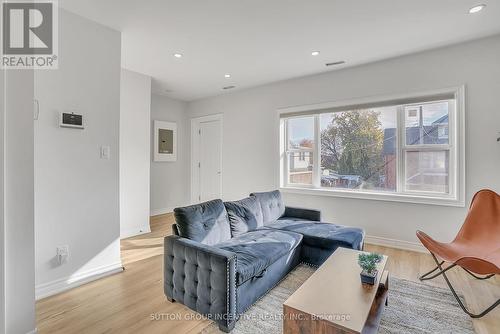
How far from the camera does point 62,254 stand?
2.30 m

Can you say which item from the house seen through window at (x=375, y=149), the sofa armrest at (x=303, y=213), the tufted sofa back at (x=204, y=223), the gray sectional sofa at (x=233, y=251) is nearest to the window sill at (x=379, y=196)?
the house seen through window at (x=375, y=149)

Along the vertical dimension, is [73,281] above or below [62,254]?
below

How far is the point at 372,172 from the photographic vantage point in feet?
12.0

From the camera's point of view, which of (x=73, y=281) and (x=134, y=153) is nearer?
(x=73, y=281)

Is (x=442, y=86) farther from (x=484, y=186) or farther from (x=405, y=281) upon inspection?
(x=405, y=281)

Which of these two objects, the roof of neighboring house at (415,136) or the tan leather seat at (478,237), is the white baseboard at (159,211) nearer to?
the roof of neighboring house at (415,136)

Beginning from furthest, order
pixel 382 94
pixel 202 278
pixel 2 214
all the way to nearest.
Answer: pixel 382 94 → pixel 202 278 → pixel 2 214

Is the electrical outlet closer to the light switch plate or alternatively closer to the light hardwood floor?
the light hardwood floor

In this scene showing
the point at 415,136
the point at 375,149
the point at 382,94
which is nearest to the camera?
the point at 415,136

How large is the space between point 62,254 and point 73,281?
0.97ft

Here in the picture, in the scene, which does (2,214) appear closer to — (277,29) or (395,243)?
(277,29)

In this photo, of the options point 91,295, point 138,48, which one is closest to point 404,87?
point 138,48

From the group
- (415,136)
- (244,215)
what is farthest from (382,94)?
(244,215)

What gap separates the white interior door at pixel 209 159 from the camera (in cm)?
530
